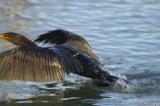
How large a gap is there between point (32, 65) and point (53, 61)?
36 centimetres

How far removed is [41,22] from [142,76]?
3.49 m

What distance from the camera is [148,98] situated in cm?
930

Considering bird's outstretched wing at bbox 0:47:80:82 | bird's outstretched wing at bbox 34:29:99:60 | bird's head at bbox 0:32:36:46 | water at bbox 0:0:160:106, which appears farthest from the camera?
bird's outstretched wing at bbox 34:29:99:60

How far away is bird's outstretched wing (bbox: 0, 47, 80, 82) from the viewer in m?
8.62

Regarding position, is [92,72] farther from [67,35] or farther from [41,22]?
[41,22]

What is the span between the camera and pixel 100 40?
39.6ft

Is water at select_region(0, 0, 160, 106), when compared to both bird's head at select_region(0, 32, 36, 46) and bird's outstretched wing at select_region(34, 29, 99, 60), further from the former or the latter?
bird's head at select_region(0, 32, 36, 46)

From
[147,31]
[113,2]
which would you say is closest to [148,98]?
[147,31]

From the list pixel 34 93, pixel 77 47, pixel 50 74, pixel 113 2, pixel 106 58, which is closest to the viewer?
pixel 50 74

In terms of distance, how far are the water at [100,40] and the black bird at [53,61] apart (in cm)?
34

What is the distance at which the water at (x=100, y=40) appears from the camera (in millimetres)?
9281

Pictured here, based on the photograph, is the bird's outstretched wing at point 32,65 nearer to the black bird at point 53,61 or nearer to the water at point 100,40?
the black bird at point 53,61

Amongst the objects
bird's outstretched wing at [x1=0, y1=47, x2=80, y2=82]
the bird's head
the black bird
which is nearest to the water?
the black bird

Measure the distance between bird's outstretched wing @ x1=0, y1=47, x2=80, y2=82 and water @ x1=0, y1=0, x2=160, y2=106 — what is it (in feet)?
1.59
